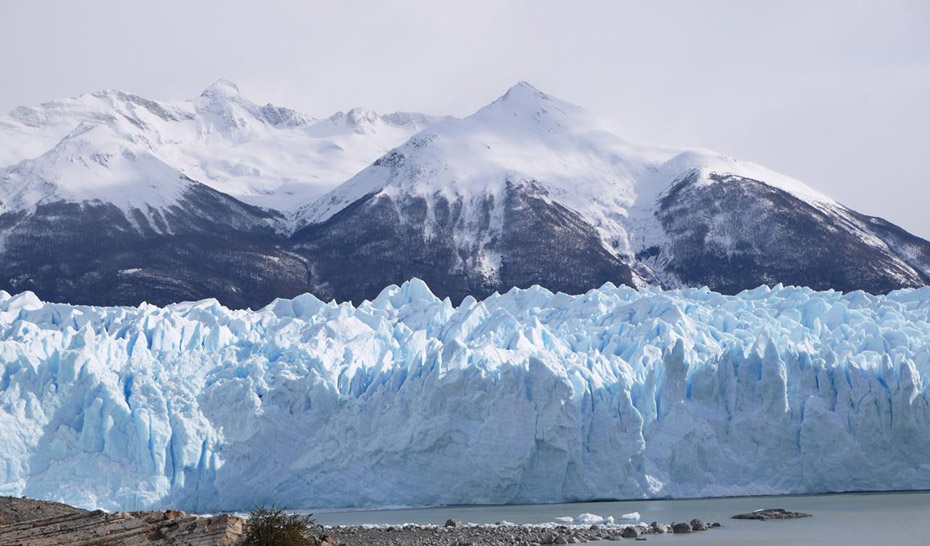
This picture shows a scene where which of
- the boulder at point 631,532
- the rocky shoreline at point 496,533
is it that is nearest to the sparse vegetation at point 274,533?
the rocky shoreline at point 496,533

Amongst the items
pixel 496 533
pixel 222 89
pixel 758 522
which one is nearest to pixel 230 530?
pixel 496 533

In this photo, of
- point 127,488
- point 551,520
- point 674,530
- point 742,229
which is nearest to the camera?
point 674,530

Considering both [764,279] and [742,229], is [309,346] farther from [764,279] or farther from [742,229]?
[742,229]

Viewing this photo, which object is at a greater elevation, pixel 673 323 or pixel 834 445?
pixel 673 323

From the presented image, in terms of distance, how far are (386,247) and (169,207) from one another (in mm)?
16416

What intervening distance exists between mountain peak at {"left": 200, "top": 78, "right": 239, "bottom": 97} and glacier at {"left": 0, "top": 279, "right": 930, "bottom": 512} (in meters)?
115

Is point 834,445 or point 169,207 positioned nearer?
point 834,445

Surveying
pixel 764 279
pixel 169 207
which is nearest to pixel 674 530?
pixel 764 279

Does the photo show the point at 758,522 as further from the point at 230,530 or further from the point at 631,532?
the point at 230,530

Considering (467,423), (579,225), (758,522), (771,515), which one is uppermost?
(579,225)

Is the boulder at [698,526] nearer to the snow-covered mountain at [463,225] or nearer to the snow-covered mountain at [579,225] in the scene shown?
the snow-covered mountain at [579,225]

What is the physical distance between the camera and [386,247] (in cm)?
7075

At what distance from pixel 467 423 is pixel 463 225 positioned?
42665 millimetres

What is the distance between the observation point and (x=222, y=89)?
14662cm
